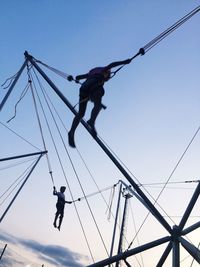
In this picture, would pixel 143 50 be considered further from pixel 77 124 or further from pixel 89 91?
pixel 77 124

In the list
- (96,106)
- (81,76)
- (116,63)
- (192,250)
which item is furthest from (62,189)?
(192,250)

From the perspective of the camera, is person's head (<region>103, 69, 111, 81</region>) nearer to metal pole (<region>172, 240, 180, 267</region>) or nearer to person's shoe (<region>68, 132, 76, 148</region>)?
person's shoe (<region>68, 132, 76, 148</region>)

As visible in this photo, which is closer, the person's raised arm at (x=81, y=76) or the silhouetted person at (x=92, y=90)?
the silhouetted person at (x=92, y=90)

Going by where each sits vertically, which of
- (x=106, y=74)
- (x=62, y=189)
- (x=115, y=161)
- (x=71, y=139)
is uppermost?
(x=62, y=189)

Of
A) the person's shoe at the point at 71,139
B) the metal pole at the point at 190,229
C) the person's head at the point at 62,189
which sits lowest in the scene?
the metal pole at the point at 190,229

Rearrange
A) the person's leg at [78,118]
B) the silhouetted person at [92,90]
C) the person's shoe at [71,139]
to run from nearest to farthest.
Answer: the person's leg at [78,118] < the silhouetted person at [92,90] < the person's shoe at [71,139]

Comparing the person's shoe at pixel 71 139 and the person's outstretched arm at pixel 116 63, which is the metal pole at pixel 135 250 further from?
the person's outstretched arm at pixel 116 63

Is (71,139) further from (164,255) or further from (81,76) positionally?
(164,255)

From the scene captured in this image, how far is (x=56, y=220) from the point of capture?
1784 cm

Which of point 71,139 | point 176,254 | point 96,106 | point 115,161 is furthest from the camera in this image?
point 96,106

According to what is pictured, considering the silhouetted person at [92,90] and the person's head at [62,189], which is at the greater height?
the person's head at [62,189]

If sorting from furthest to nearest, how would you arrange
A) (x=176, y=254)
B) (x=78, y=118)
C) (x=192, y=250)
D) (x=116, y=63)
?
1. (x=78, y=118)
2. (x=116, y=63)
3. (x=176, y=254)
4. (x=192, y=250)

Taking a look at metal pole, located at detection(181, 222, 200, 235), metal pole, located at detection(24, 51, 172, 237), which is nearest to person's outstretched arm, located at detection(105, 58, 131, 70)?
metal pole, located at detection(24, 51, 172, 237)

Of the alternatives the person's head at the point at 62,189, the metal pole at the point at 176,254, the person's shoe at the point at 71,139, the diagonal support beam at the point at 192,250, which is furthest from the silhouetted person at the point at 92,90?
the person's head at the point at 62,189
